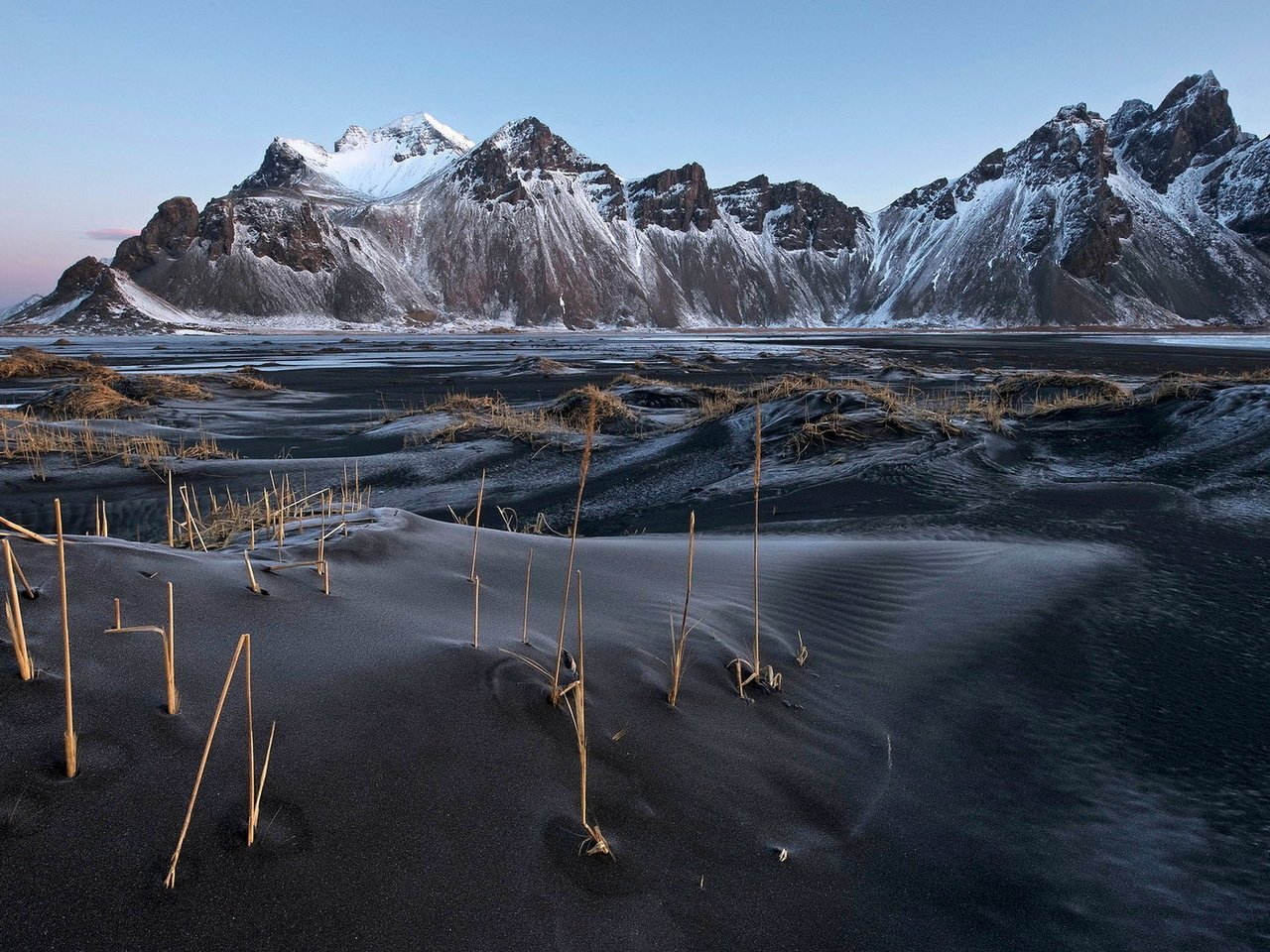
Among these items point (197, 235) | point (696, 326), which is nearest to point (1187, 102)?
point (696, 326)

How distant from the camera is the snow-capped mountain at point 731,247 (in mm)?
96312

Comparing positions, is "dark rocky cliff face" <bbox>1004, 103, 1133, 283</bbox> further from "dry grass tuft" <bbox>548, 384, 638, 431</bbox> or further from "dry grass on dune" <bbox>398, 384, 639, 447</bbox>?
"dry grass on dune" <bbox>398, 384, 639, 447</bbox>

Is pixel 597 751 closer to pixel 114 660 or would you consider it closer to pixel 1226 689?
pixel 114 660

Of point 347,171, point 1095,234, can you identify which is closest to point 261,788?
point 1095,234

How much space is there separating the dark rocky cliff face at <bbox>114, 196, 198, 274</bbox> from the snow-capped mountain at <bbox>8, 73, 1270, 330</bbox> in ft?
1.03

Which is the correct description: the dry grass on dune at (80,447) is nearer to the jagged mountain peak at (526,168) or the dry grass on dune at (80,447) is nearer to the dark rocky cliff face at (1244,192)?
the jagged mountain peak at (526,168)

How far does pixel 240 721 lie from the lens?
140cm

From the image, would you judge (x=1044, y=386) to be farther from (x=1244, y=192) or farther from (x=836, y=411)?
(x=1244, y=192)

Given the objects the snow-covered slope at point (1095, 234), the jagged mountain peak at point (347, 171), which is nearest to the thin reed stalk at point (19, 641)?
the snow-covered slope at point (1095, 234)

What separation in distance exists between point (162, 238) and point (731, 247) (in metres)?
97.4

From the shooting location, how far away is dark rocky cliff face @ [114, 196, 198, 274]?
9556cm

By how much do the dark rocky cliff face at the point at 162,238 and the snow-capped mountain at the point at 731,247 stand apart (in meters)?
0.31

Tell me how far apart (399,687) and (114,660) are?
1.91ft

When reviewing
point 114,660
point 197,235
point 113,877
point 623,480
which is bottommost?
point 623,480
